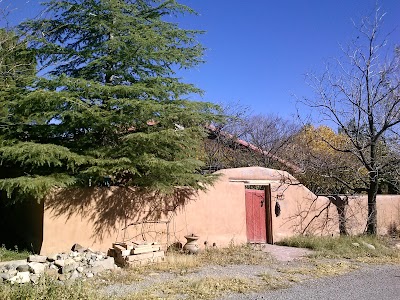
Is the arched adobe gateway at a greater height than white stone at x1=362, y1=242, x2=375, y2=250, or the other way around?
the arched adobe gateway

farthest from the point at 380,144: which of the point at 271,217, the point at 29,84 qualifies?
the point at 29,84

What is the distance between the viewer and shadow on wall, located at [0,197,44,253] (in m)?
10.2

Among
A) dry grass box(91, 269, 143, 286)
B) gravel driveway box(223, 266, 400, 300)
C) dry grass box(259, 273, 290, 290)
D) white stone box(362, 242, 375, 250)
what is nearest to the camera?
gravel driveway box(223, 266, 400, 300)

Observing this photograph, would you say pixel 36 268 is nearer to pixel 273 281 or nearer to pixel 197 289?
pixel 197 289

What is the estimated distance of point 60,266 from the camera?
8.91 meters

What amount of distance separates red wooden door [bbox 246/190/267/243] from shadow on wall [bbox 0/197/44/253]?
6822 mm

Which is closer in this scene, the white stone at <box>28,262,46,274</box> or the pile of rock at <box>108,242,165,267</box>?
the white stone at <box>28,262,46,274</box>

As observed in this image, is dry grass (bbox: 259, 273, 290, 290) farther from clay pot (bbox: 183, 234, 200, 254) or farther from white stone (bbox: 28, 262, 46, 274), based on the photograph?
white stone (bbox: 28, 262, 46, 274)

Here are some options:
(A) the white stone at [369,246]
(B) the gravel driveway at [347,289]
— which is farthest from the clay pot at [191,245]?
(A) the white stone at [369,246]

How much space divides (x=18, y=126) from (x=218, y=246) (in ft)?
22.4

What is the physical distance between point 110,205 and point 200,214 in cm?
295

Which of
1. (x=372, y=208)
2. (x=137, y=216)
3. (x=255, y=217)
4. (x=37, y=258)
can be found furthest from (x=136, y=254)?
(x=372, y=208)

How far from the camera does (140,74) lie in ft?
37.7

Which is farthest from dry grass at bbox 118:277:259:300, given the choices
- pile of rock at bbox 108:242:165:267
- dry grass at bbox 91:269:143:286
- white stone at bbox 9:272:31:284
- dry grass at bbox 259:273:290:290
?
white stone at bbox 9:272:31:284
